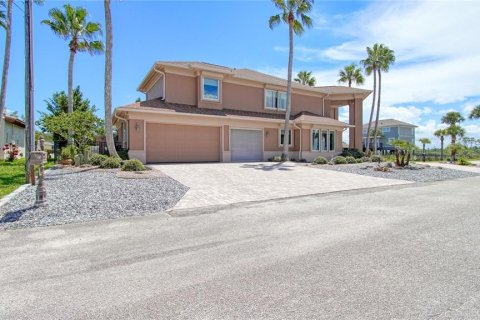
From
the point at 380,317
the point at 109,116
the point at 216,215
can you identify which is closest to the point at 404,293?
the point at 380,317

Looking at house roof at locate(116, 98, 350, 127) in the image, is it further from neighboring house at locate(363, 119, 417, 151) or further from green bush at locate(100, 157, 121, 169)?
neighboring house at locate(363, 119, 417, 151)

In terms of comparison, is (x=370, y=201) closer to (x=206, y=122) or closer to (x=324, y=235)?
(x=324, y=235)

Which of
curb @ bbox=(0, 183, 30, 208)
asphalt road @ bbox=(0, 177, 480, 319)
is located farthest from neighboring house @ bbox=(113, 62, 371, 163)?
asphalt road @ bbox=(0, 177, 480, 319)

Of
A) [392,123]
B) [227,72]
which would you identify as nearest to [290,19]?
[227,72]

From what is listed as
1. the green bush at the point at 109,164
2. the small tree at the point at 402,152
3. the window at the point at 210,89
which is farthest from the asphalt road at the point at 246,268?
the window at the point at 210,89

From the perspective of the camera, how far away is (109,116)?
15211 mm

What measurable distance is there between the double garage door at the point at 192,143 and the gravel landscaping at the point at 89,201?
715 cm

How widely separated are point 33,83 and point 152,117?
7.86m

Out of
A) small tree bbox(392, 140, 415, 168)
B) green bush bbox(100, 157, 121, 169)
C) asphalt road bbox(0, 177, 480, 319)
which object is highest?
small tree bbox(392, 140, 415, 168)

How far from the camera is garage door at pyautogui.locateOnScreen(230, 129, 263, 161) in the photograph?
67.7 ft

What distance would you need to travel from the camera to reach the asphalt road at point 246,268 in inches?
112

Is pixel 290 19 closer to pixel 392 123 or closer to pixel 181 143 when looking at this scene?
pixel 181 143

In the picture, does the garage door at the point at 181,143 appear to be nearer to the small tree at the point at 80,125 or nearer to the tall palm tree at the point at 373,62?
the small tree at the point at 80,125

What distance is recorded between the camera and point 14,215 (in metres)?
6.02
